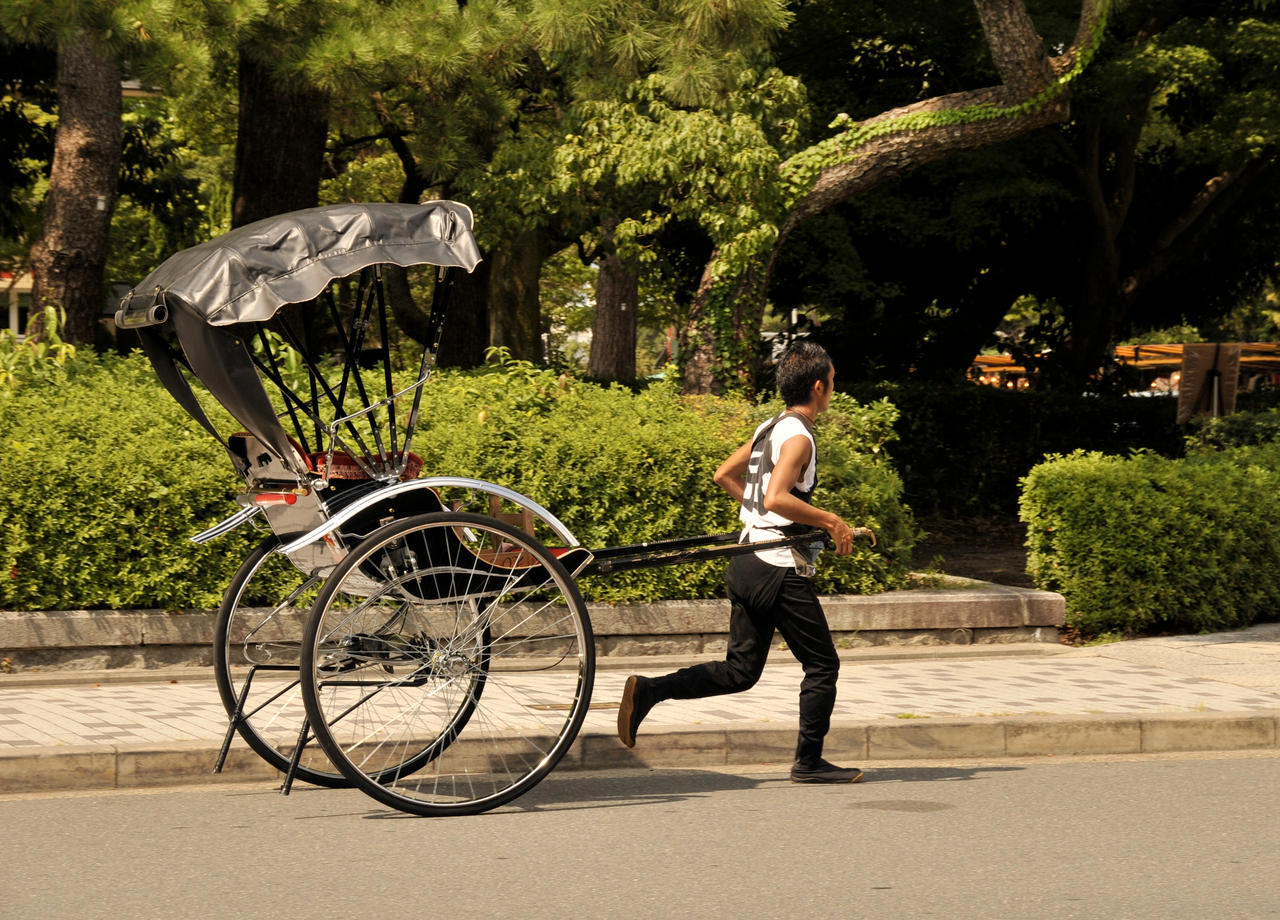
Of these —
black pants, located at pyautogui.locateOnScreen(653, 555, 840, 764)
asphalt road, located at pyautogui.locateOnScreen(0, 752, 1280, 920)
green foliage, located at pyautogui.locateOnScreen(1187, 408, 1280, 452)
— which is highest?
green foliage, located at pyautogui.locateOnScreen(1187, 408, 1280, 452)

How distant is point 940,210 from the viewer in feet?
70.9

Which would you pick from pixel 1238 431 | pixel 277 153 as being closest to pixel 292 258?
pixel 277 153

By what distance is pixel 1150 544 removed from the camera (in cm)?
1059

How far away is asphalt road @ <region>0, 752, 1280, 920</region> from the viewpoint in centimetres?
507

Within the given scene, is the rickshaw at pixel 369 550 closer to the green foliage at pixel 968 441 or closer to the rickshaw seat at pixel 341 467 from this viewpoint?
the rickshaw seat at pixel 341 467

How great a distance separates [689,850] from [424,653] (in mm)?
1348

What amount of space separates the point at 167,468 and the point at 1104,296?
17.5 m

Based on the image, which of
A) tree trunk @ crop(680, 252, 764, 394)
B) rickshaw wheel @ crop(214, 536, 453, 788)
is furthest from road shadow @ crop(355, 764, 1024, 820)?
tree trunk @ crop(680, 252, 764, 394)

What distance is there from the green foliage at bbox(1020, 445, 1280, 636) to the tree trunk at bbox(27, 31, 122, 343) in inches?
312

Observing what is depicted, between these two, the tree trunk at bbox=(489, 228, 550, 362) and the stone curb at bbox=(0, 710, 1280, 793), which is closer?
the stone curb at bbox=(0, 710, 1280, 793)

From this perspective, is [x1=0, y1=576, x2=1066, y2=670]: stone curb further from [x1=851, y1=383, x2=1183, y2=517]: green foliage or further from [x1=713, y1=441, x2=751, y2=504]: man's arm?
[x1=851, y1=383, x2=1183, y2=517]: green foliage

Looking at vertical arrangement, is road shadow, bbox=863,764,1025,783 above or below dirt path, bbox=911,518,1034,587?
below

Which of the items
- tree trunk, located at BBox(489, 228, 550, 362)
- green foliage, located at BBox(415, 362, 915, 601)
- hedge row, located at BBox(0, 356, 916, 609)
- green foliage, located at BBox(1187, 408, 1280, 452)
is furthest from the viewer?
tree trunk, located at BBox(489, 228, 550, 362)

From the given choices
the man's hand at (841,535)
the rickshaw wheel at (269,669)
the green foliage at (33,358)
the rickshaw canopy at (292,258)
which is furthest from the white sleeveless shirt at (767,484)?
the green foliage at (33,358)
